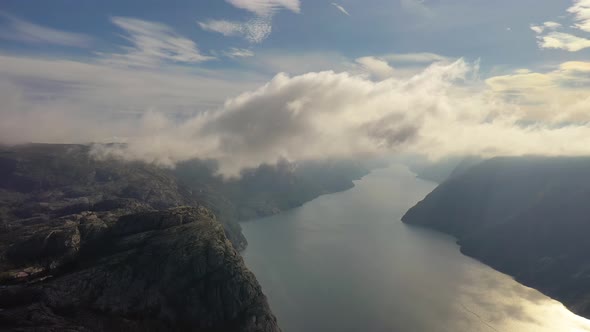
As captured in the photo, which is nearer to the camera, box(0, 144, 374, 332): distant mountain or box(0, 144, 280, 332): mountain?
box(0, 144, 280, 332): mountain

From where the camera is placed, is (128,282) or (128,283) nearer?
(128,283)

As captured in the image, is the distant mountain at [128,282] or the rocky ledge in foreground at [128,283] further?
the distant mountain at [128,282]

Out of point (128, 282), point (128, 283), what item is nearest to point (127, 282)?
point (128, 282)

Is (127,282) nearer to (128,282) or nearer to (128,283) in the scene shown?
(128,282)

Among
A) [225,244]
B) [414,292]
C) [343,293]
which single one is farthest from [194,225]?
[414,292]

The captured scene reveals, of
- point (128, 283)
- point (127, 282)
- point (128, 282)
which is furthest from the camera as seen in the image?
point (128, 282)

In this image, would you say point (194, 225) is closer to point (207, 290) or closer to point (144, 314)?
point (207, 290)

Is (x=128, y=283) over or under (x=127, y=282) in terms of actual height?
under

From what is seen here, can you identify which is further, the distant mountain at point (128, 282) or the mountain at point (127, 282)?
the distant mountain at point (128, 282)
